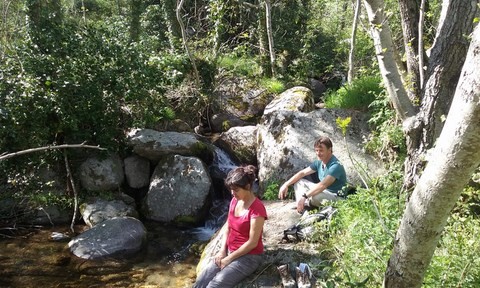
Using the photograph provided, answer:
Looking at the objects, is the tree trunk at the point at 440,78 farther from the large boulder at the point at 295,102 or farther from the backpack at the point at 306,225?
the large boulder at the point at 295,102

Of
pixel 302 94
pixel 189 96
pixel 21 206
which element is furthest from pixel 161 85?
pixel 21 206

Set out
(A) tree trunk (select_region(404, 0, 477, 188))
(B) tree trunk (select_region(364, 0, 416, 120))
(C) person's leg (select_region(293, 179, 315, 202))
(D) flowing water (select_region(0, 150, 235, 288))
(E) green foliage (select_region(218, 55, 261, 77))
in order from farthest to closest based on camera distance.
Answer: (E) green foliage (select_region(218, 55, 261, 77))
(D) flowing water (select_region(0, 150, 235, 288))
(C) person's leg (select_region(293, 179, 315, 202))
(A) tree trunk (select_region(404, 0, 477, 188))
(B) tree trunk (select_region(364, 0, 416, 120))

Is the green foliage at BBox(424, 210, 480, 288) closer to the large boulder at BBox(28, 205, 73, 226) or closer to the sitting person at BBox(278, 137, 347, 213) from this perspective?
the sitting person at BBox(278, 137, 347, 213)

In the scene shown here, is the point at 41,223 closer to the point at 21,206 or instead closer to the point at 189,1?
the point at 21,206

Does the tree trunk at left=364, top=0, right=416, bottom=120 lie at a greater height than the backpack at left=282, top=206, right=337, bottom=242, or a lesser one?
greater

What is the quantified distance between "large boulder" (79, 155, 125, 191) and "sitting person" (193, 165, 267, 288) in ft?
14.6

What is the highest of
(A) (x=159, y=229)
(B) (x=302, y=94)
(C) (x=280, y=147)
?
(B) (x=302, y=94)

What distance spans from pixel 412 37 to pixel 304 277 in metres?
3.37

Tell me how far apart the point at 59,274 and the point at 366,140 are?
529 cm

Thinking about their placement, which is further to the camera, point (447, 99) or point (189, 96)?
point (189, 96)

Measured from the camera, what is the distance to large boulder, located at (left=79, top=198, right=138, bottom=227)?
7.17 m

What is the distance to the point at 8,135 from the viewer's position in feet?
22.5

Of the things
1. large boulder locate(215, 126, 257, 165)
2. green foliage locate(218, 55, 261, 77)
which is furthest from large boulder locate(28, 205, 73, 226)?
green foliage locate(218, 55, 261, 77)

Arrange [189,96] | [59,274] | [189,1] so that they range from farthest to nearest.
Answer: [189,1] → [189,96] → [59,274]
